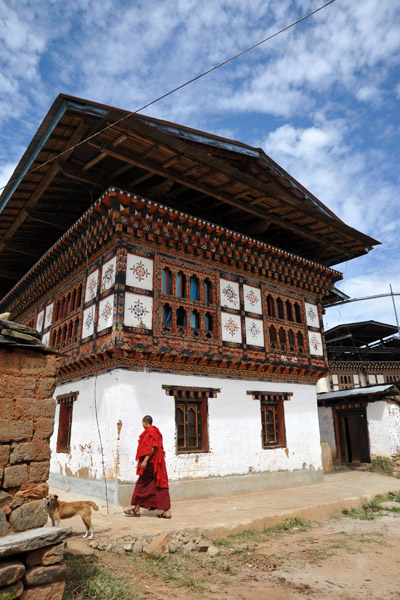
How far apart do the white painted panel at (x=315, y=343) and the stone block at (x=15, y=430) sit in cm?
1031

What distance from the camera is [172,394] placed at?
9.29 metres

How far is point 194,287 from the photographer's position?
10586mm

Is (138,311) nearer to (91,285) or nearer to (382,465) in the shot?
(91,285)

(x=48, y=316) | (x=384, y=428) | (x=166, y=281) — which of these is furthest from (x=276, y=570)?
(x=384, y=428)

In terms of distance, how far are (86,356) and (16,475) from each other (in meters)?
5.89

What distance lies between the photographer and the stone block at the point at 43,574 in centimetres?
345

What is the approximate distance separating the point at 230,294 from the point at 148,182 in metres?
3.59

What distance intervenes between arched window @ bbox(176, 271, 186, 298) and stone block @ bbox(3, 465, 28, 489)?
666cm

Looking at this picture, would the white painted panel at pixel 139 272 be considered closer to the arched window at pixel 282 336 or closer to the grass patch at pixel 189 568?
the arched window at pixel 282 336

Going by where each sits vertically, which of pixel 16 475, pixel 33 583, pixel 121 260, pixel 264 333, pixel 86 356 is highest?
pixel 121 260

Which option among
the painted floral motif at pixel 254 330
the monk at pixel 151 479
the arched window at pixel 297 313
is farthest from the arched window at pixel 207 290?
the monk at pixel 151 479

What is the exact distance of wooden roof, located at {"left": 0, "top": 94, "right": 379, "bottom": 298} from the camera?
7.84 metres

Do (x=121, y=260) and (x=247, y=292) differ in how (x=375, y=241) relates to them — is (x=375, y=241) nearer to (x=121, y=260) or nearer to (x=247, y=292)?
(x=247, y=292)

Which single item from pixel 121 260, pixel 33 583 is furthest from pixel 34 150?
pixel 33 583
